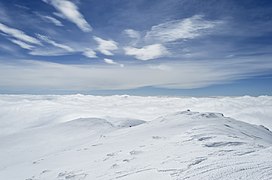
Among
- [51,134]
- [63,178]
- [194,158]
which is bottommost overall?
[51,134]

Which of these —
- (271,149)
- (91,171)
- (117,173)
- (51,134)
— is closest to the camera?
(271,149)

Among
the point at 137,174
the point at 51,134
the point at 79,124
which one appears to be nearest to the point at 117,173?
the point at 137,174

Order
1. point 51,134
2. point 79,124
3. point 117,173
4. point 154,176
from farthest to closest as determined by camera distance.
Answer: point 79,124
point 51,134
point 117,173
point 154,176

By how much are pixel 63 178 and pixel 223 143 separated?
10.2 m

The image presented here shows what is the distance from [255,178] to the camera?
708 centimetres

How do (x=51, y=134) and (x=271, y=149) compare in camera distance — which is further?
(x=51, y=134)

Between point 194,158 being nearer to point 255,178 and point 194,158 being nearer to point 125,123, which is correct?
point 255,178

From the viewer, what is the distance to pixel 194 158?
1132 centimetres

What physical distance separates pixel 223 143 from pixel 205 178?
7615mm

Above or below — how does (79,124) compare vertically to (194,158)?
below

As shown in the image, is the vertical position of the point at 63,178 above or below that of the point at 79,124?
above

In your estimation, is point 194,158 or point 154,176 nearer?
point 154,176

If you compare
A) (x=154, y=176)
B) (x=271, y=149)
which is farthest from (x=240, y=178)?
(x=271, y=149)

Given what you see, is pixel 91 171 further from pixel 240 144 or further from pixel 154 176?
pixel 240 144
